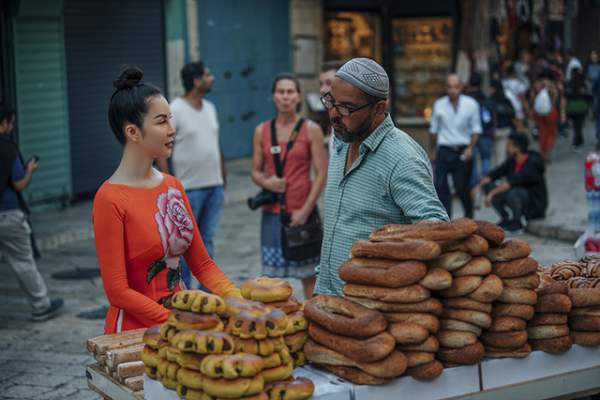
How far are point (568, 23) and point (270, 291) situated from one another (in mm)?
34358

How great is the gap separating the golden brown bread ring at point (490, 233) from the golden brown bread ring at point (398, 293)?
33 centimetres

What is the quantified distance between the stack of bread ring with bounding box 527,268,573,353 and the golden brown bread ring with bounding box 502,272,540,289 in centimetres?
11

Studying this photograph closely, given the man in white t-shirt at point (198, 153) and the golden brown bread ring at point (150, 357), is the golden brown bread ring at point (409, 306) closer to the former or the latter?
the golden brown bread ring at point (150, 357)

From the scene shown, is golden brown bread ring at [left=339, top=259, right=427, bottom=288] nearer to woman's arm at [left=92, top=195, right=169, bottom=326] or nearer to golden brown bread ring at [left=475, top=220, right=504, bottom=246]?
golden brown bread ring at [left=475, top=220, right=504, bottom=246]

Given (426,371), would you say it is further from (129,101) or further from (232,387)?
(129,101)

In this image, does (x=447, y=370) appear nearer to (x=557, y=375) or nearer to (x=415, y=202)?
(x=557, y=375)

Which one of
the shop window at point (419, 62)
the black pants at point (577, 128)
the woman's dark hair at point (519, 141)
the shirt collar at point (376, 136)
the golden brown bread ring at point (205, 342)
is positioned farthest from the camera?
the black pants at point (577, 128)

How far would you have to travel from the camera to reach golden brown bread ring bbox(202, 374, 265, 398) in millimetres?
3166

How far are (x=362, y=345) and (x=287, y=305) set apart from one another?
1.36 ft

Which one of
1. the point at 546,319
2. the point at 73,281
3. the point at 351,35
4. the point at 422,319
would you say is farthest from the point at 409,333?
the point at 351,35

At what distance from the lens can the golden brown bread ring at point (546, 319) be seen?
375 cm

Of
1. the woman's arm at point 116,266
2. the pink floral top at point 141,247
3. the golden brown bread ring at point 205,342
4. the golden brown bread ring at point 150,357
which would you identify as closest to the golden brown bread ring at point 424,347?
the golden brown bread ring at point 205,342

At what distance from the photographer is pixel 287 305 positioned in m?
3.69

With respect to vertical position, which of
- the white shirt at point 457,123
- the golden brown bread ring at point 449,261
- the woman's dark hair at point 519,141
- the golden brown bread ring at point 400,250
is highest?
the golden brown bread ring at point 400,250
